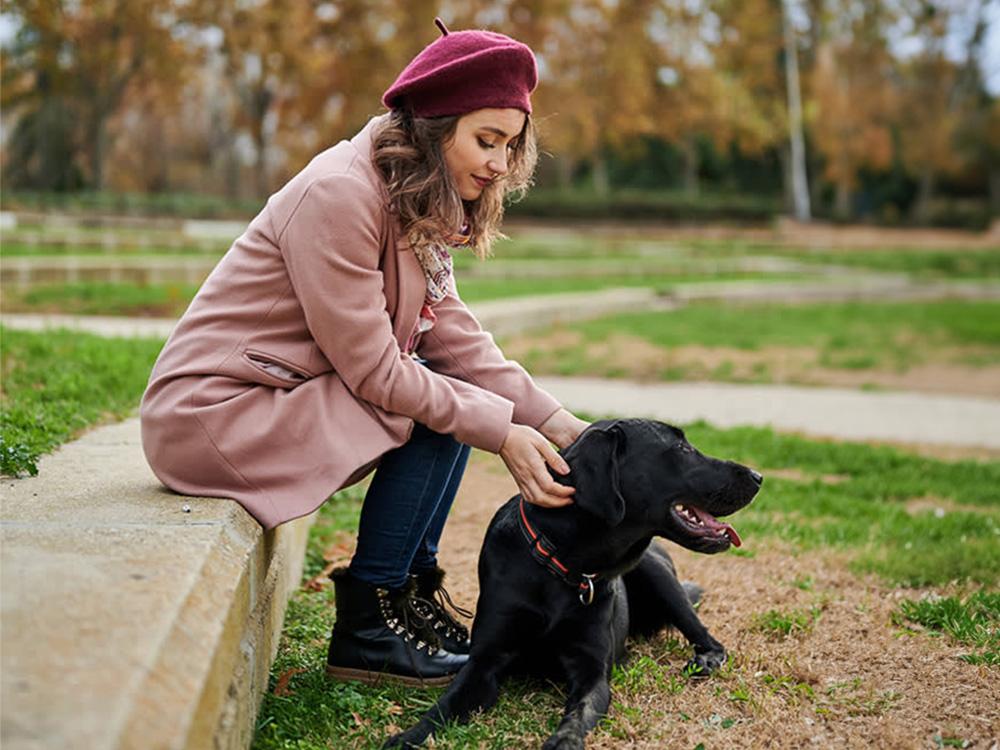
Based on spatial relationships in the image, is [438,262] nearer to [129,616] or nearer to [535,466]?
[535,466]

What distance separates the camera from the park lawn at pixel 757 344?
9.91 metres

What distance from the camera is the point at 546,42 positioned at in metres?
33.5

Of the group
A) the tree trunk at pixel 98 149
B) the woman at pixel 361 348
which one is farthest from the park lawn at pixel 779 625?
the tree trunk at pixel 98 149

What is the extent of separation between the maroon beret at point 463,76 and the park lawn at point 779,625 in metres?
1.60

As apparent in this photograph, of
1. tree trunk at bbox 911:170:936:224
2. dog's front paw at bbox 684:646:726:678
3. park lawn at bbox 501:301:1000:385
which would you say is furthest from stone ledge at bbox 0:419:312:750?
tree trunk at bbox 911:170:936:224

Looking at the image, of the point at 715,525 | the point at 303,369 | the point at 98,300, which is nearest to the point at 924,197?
the point at 98,300

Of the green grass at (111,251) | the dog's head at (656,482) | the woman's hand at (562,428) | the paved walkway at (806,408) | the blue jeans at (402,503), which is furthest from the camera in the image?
the green grass at (111,251)

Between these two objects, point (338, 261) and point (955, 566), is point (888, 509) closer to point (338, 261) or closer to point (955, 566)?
point (955, 566)

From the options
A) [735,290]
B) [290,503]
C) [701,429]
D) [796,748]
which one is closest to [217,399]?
[290,503]

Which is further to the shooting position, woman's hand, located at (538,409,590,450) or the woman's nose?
woman's hand, located at (538,409,590,450)

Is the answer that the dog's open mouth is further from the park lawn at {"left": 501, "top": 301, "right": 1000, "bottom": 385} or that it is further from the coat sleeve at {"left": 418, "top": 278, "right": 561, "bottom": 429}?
the park lawn at {"left": 501, "top": 301, "right": 1000, "bottom": 385}

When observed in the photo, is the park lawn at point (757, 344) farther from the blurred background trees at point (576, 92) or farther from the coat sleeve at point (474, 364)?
the blurred background trees at point (576, 92)

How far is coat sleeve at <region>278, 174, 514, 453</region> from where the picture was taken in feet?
9.20

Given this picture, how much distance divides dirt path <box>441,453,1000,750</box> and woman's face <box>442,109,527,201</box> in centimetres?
148
